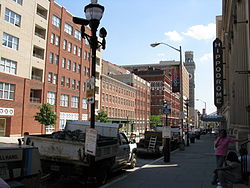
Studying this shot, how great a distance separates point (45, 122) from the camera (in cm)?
3659

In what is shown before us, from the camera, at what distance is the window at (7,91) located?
33.4m

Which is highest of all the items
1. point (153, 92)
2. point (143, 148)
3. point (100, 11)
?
point (153, 92)

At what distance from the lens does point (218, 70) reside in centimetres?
3177

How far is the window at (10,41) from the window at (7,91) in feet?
17.2

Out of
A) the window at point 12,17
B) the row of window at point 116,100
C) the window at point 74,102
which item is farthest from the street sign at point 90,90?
the row of window at point 116,100

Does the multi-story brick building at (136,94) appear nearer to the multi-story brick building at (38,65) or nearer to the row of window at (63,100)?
the row of window at (63,100)

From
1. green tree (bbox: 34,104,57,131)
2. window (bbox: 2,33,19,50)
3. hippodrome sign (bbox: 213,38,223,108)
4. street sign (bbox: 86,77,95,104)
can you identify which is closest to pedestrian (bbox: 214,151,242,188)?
street sign (bbox: 86,77,95,104)

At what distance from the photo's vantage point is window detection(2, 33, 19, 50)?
112 ft

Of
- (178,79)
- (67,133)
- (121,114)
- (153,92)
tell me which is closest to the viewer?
(67,133)

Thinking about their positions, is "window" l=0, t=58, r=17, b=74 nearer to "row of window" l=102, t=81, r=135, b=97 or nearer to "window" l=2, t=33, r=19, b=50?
"window" l=2, t=33, r=19, b=50

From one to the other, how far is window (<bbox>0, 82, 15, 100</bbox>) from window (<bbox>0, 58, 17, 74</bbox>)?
1.83 metres

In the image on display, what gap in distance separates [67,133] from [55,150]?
2.16 metres

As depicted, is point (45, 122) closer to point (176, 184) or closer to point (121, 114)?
point (176, 184)

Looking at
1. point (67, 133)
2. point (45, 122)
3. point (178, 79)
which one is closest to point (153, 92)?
point (45, 122)
